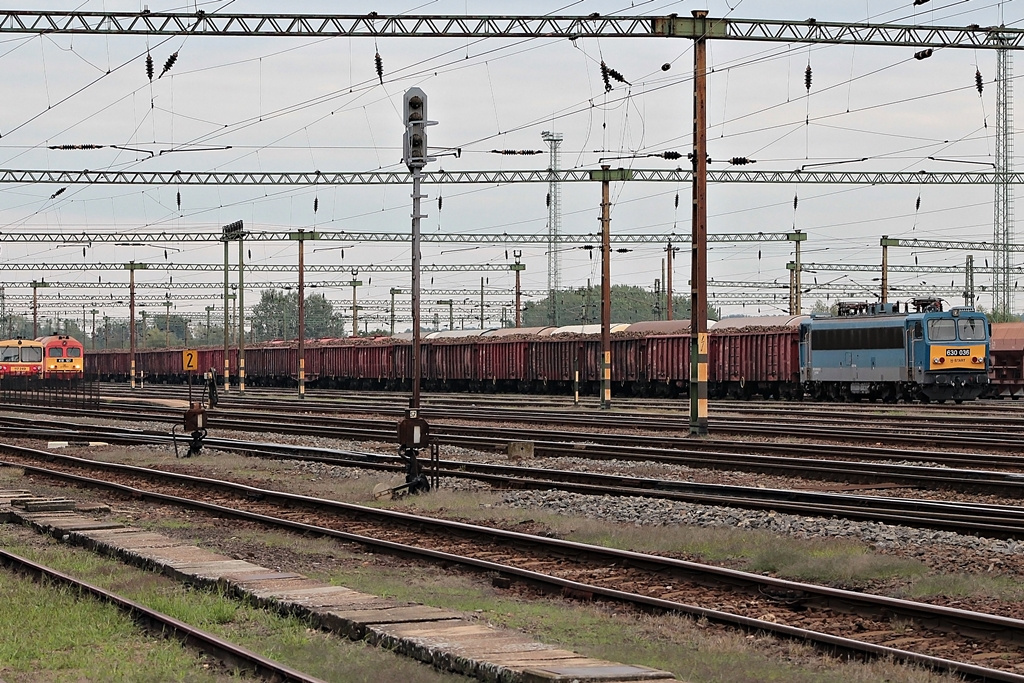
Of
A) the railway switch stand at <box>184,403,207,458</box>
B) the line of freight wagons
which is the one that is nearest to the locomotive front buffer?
the railway switch stand at <box>184,403,207,458</box>

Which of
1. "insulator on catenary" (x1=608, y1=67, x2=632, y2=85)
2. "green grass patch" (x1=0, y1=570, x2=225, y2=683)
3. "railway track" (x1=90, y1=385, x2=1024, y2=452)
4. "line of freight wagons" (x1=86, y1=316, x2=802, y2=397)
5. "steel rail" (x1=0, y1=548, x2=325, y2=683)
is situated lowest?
"green grass patch" (x1=0, y1=570, x2=225, y2=683)

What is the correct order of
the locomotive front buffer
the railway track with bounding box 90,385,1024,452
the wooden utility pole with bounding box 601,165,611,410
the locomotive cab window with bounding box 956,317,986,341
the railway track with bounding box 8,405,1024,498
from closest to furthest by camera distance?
the locomotive front buffer, the railway track with bounding box 8,405,1024,498, the railway track with bounding box 90,385,1024,452, the locomotive cab window with bounding box 956,317,986,341, the wooden utility pole with bounding box 601,165,611,410

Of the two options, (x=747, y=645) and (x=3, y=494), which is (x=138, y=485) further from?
(x=747, y=645)

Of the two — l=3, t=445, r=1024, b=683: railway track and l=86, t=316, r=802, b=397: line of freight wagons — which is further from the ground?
l=86, t=316, r=802, b=397: line of freight wagons

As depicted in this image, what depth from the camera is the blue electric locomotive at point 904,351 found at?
4194 cm

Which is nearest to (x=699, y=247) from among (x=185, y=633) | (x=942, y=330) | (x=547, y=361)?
(x=942, y=330)

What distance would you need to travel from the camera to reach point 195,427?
87.9 ft

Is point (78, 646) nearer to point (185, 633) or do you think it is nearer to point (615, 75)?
point (185, 633)

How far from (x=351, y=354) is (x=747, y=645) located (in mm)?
68600

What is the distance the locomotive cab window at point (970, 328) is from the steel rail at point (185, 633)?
116 ft

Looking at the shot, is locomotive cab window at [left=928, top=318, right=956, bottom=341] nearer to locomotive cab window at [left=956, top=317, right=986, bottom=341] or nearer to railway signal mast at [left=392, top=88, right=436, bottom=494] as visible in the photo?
locomotive cab window at [left=956, top=317, right=986, bottom=341]

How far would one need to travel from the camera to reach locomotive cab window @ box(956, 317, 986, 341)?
42156 mm

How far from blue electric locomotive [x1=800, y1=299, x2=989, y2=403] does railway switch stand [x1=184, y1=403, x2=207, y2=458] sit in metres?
24.2

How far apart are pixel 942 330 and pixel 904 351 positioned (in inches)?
56.5
